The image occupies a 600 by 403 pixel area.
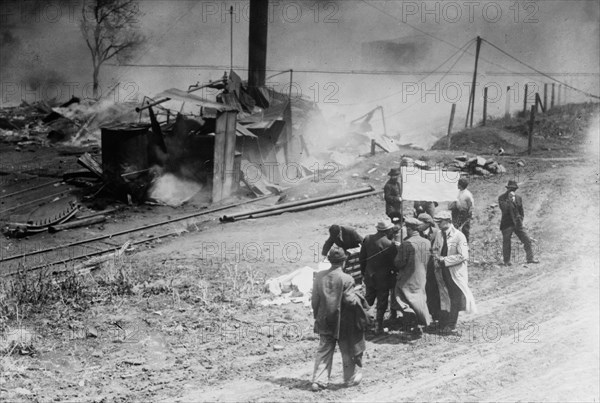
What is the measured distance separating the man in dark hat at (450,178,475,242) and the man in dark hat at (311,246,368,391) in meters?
5.69

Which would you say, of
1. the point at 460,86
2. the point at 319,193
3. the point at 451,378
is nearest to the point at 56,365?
the point at 451,378

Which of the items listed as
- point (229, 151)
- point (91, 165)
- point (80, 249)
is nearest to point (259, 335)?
point (80, 249)

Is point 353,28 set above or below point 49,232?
above

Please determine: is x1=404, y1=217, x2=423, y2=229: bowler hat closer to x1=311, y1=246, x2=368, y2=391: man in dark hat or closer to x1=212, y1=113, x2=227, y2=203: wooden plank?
x1=311, y1=246, x2=368, y2=391: man in dark hat

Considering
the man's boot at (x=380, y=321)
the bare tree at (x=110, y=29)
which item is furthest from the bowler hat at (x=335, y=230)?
the bare tree at (x=110, y=29)

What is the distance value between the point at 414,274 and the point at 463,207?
4109mm

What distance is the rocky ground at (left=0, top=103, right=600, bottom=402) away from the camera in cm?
798

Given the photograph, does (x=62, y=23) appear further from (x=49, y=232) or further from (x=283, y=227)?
(x=283, y=227)

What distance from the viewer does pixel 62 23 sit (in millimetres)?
48375

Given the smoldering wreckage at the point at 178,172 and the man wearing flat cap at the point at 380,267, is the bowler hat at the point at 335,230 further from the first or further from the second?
the smoldering wreckage at the point at 178,172

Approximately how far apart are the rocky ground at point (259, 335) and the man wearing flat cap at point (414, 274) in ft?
1.54

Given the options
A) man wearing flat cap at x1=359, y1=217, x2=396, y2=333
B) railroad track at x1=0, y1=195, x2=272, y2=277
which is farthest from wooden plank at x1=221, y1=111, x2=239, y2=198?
man wearing flat cap at x1=359, y1=217, x2=396, y2=333

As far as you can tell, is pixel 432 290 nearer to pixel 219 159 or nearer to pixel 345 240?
pixel 345 240

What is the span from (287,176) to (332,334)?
17.2 meters
